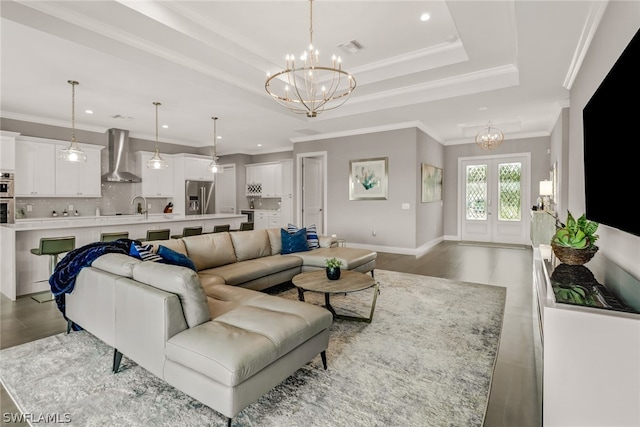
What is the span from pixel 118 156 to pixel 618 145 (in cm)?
828

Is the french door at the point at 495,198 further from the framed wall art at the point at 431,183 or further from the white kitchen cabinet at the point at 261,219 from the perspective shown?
the white kitchen cabinet at the point at 261,219

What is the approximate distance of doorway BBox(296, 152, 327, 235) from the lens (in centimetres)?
822

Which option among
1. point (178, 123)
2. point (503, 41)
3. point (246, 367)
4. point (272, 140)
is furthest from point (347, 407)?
point (272, 140)

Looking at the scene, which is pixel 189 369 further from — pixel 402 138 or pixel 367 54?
pixel 402 138

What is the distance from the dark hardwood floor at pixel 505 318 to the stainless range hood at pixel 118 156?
3.67 meters

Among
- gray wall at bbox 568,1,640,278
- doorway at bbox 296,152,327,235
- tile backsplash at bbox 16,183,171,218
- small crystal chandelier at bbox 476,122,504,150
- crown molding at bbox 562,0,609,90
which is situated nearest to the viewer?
gray wall at bbox 568,1,640,278

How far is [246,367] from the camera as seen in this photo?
171cm

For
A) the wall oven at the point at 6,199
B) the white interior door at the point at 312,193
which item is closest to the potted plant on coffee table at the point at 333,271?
the white interior door at the point at 312,193

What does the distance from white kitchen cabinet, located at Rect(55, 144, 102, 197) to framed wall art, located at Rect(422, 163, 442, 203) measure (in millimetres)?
7163

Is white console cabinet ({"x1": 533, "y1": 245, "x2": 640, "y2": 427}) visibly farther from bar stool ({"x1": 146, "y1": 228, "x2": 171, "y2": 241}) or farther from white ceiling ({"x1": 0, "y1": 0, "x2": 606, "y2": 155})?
bar stool ({"x1": 146, "y1": 228, "x2": 171, "y2": 241})

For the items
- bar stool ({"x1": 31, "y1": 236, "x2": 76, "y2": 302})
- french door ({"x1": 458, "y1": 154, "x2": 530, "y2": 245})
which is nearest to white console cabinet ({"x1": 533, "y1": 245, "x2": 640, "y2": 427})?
bar stool ({"x1": 31, "y1": 236, "x2": 76, "y2": 302})

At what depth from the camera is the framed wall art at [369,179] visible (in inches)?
278

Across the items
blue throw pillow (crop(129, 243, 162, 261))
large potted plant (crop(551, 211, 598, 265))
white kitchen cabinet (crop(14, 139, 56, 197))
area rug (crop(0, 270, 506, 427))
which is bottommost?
area rug (crop(0, 270, 506, 427))

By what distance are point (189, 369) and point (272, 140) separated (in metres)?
7.40
